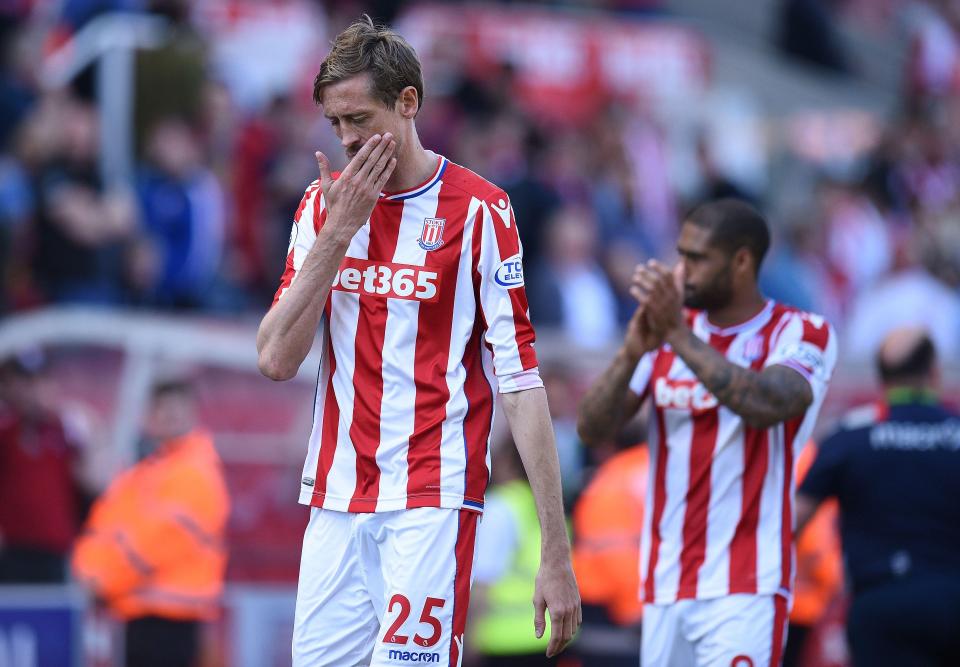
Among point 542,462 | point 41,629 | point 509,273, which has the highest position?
point 509,273

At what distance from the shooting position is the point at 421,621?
15.0ft

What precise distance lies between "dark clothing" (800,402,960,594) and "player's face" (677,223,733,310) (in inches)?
53.4

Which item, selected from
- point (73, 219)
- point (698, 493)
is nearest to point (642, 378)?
point (698, 493)

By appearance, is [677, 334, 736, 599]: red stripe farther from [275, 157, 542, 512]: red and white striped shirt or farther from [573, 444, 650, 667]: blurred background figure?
[573, 444, 650, 667]: blurred background figure

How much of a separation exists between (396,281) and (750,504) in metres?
2.01

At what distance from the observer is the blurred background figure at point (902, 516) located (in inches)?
273

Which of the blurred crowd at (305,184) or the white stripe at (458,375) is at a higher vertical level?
the blurred crowd at (305,184)

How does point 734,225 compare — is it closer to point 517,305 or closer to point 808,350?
point 808,350

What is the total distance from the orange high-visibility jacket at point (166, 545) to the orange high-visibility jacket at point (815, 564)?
3.47 m

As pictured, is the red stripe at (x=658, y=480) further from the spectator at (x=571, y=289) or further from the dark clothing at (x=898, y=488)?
the spectator at (x=571, y=289)

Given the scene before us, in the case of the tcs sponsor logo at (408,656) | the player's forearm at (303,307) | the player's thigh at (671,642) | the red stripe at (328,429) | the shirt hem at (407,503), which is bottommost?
the player's thigh at (671,642)

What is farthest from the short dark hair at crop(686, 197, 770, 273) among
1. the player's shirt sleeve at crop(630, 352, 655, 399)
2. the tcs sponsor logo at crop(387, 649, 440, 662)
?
the tcs sponsor logo at crop(387, 649, 440, 662)

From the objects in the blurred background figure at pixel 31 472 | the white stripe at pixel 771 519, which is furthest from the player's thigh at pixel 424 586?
the blurred background figure at pixel 31 472

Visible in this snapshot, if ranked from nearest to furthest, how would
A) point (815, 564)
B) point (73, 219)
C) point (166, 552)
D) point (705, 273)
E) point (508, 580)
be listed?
point (705, 273)
point (508, 580)
point (166, 552)
point (815, 564)
point (73, 219)
